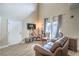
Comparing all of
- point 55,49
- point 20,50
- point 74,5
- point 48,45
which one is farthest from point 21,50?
point 74,5

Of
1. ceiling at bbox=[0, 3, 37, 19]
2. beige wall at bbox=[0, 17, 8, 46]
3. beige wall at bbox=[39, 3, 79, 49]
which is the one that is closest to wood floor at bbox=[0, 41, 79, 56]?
beige wall at bbox=[0, 17, 8, 46]

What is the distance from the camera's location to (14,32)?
1.87 m

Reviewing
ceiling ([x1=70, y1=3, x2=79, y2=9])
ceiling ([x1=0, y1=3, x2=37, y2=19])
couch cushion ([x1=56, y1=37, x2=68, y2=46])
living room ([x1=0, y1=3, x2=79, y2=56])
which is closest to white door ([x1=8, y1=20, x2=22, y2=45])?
living room ([x1=0, y1=3, x2=79, y2=56])

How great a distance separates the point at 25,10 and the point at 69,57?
1160 millimetres

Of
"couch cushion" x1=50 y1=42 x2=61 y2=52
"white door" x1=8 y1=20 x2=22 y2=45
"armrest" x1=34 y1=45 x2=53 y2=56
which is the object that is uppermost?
"white door" x1=8 y1=20 x2=22 y2=45

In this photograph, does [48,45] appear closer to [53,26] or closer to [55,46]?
[55,46]

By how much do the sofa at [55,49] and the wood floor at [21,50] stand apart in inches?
3.1

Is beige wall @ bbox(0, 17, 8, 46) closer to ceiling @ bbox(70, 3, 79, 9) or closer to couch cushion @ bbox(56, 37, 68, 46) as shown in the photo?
couch cushion @ bbox(56, 37, 68, 46)

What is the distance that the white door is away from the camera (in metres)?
1.84

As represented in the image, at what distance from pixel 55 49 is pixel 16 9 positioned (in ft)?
3.26

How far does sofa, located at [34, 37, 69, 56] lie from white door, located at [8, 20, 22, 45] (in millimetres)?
355

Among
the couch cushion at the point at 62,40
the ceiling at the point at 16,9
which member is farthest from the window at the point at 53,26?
the ceiling at the point at 16,9

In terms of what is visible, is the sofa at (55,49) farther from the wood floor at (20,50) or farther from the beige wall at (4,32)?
the beige wall at (4,32)

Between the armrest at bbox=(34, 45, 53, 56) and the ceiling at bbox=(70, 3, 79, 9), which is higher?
the ceiling at bbox=(70, 3, 79, 9)
